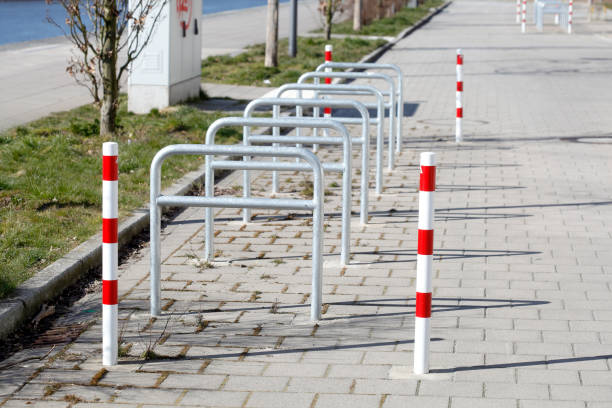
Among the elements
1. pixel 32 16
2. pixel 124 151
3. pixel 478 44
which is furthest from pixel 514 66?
pixel 32 16

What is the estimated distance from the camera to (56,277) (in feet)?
19.9

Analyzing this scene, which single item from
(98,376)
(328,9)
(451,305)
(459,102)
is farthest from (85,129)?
(328,9)

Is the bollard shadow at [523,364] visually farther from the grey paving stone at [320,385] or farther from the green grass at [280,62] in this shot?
the green grass at [280,62]

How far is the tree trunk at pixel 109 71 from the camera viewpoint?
1081cm

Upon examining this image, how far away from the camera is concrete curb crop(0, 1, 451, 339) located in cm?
543

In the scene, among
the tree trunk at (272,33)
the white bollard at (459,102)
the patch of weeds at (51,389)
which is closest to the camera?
the patch of weeds at (51,389)

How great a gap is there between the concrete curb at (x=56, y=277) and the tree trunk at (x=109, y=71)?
3.38m

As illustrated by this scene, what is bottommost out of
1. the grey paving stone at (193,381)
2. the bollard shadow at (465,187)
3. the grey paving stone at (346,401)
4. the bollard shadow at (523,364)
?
the grey paving stone at (193,381)

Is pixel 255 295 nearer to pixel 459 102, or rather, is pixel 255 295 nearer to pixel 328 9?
pixel 459 102

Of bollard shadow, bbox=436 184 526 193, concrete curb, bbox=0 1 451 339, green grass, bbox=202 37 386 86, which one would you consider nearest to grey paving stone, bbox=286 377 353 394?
concrete curb, bbox=0 1 451 339

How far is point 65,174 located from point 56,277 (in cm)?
304

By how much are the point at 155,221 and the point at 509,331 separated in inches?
75.0

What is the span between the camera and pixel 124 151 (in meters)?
10.2

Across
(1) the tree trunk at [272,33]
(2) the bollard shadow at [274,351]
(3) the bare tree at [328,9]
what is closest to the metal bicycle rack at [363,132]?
(2) the bollard shadow at [274,351]
